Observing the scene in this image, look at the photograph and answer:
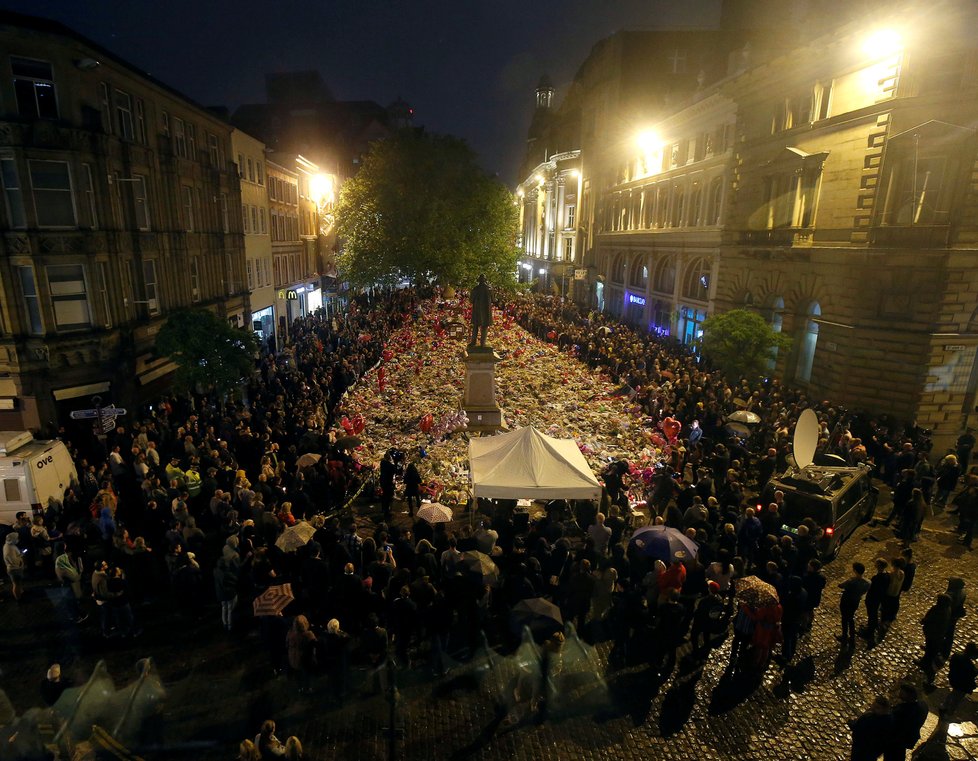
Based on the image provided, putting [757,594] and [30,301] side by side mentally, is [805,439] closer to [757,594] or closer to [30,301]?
[757,594]

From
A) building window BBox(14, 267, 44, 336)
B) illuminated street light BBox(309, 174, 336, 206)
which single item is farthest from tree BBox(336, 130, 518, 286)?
building window BBox(14, 267, 44, 336)

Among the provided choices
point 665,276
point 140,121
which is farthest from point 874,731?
point 665,276

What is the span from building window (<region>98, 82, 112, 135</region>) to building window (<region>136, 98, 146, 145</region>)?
1.77 meters

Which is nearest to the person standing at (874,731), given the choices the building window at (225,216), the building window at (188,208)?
the building window at (188,208)

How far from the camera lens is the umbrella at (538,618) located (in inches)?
320

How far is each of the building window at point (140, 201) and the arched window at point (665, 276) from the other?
30.7m

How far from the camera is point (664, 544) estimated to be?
31.6 ft

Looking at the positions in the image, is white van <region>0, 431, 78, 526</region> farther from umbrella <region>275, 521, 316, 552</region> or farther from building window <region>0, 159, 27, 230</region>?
building window <region>0, 159, 27, 230</region>

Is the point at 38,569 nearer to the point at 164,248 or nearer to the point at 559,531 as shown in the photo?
the point at 559,531

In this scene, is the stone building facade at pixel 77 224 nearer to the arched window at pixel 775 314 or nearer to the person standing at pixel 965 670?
the person standing at pixel 965 670

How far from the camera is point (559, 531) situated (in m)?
10.5

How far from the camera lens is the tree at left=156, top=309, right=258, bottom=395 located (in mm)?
18922

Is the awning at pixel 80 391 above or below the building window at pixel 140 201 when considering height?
below

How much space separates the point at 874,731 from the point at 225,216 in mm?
31950
